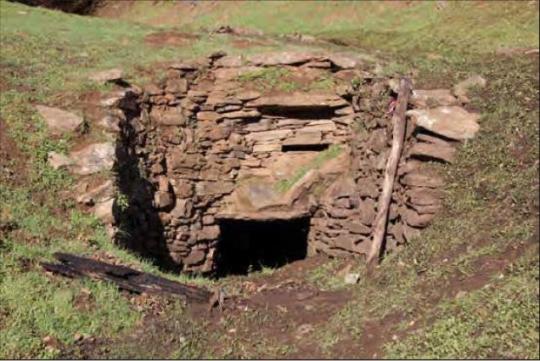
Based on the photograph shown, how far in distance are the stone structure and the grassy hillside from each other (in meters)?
0.87

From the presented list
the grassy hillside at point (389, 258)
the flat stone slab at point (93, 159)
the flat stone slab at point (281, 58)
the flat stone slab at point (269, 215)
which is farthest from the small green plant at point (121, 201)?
the flat stone slab at point (281, 58)

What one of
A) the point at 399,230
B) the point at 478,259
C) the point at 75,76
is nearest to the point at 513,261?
the point at 478,259

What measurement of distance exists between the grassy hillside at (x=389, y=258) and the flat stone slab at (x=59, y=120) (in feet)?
0.62

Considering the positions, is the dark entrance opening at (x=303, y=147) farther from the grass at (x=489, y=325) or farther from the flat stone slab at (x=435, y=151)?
the grass at (x=489, y=325)

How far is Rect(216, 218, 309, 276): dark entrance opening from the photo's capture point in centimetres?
1580

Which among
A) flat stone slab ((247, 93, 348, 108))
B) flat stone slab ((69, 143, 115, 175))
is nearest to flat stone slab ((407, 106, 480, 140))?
flat stone slab ((247, 93, 348, 108))

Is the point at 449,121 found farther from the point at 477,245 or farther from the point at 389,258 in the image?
the point at 477,245

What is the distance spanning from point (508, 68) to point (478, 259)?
20.4ft

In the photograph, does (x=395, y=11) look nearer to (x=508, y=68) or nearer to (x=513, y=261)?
(x=508, y=68)

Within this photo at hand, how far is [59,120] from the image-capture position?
12.7m

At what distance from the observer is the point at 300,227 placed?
51.4ft

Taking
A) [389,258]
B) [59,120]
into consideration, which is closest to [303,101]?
[389,258]

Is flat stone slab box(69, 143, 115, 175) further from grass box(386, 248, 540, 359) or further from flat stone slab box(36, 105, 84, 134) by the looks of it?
grass box(386, 248, 540, 359)

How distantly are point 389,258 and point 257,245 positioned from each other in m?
6.10
